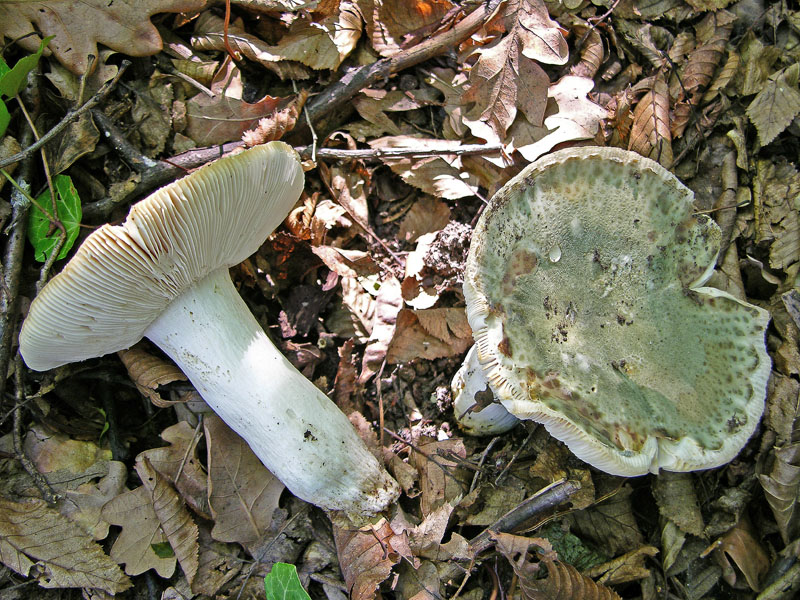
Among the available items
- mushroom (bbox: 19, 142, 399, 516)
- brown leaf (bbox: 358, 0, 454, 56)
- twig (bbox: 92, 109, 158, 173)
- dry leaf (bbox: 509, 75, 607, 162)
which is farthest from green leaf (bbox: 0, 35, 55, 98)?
dry leaf (bbox: 509, 75, 607, 162)

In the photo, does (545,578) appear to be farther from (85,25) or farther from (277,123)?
(85,25)

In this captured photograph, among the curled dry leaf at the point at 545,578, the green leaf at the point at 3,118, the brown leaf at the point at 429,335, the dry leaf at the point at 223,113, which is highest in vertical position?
the green leaf at the point at 3,118

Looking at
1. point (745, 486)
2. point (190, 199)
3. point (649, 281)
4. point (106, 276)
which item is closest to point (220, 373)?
point (106, 276)

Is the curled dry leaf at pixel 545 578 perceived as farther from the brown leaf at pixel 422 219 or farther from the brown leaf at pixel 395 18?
the brown leaf at pixel 395 18

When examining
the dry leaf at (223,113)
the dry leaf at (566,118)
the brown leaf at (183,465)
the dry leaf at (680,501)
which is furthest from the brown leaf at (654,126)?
the brown leaf at (183,465)

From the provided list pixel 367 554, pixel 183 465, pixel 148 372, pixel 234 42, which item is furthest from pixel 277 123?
pixel 367 554

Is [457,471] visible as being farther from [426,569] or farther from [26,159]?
[26,159]
